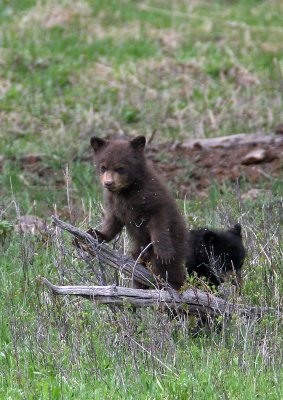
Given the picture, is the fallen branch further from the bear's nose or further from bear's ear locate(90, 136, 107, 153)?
bear's ear locate(90, 136, 107, 153)

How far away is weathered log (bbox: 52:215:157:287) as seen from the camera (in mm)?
7403

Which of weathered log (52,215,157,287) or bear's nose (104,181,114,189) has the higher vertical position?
bear's nose (104,181,114,189)

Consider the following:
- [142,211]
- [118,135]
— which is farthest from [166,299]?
[118,135]

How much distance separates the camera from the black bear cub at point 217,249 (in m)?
8.57

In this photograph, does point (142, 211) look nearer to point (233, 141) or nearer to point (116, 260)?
point (116, 260)

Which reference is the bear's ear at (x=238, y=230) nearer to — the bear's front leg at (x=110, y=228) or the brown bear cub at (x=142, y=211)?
the brown bear cub at (x=142, y=211)

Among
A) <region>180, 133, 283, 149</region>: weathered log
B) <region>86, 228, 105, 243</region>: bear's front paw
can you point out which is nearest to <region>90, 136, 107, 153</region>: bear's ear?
<region>86, 228, 105, 243</region>: bear's front paw

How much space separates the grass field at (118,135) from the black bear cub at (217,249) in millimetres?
136

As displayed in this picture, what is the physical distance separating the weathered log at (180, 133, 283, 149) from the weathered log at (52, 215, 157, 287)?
219 inches

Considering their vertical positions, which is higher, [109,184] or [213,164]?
[109,184]

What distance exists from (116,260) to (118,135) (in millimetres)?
6363

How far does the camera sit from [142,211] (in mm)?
7633

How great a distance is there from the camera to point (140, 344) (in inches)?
276

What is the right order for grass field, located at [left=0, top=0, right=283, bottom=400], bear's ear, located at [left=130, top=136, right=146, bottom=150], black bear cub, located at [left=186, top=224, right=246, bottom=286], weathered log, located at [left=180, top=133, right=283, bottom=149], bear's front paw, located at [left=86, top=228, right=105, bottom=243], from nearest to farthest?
grass field, located at [left=0, top=0, right=283, bottom=400] < bear's front paw, located at [left=86, top=228, right=105, bottom=243] < bear's ear, located at [left=130, top=136, right=146, bottom=150] < black bear cub, located at [left=186, top=224, right=246, bottom=286] < weathered log, located at [left=180, top=133, right=283, bottom=149]
